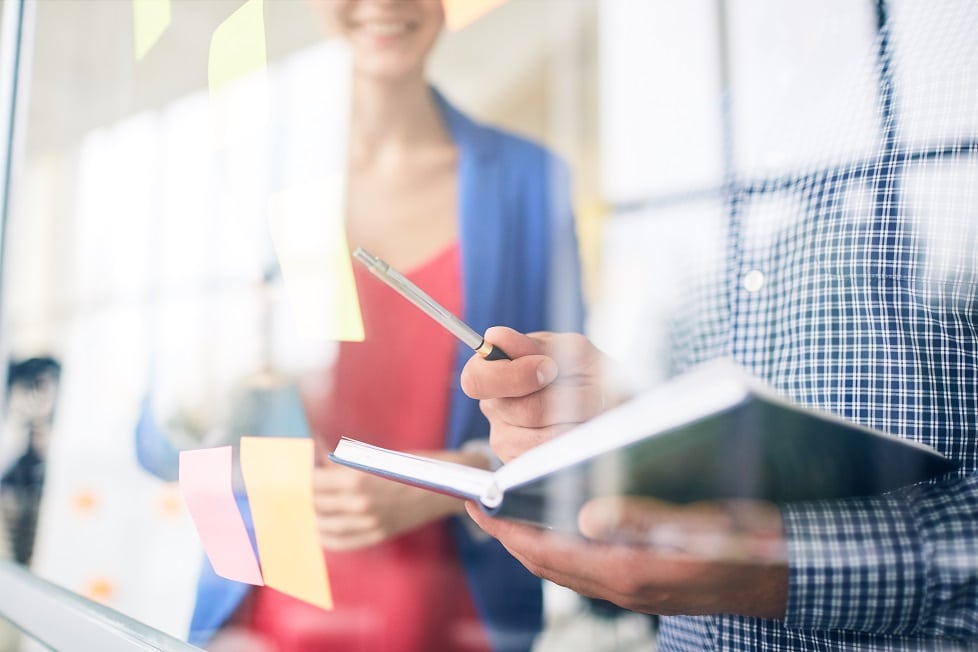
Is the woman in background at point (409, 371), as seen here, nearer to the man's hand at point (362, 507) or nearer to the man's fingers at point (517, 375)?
the man's hand at point (362, 507)

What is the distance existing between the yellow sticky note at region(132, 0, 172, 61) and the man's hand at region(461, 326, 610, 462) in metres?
0.59

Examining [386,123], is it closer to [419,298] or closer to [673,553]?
[419,298]

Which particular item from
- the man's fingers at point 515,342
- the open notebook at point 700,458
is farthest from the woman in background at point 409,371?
the open notebook at point 700,458

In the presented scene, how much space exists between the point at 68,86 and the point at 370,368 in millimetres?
789

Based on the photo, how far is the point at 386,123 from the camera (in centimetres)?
64

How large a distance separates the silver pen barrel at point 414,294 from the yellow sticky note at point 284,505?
0.18 m

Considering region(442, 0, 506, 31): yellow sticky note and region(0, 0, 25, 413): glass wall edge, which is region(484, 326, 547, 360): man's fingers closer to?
region(442, 0, 506, 31): yellow sticky note

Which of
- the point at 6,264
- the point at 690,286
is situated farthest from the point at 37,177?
the point at 690,286

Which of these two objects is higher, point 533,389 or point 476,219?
point 476,219

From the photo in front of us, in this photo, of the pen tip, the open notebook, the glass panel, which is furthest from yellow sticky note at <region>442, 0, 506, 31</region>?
the open notebook

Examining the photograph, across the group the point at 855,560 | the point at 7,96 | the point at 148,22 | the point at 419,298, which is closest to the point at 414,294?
the point at 419,298

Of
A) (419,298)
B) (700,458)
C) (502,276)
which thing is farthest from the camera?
(502,276)

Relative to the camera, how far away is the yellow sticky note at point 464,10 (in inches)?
26.3

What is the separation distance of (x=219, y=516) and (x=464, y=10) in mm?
605
